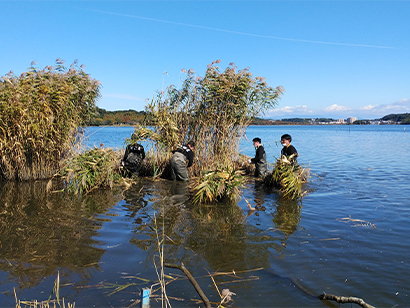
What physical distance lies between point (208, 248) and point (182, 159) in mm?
6203

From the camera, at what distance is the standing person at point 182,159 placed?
1170cm

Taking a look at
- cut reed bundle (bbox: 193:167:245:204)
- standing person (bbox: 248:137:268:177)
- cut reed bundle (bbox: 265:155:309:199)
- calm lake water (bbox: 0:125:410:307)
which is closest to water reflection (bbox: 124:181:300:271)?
calm lake water (bbox: 0:125:410:307)

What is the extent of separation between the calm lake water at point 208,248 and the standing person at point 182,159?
1958 mm

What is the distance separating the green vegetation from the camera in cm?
1041

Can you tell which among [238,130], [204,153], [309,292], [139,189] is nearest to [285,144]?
[238,130]

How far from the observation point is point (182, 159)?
1173 cm

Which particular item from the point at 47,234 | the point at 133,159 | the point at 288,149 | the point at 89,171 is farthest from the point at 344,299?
the point at 133,159

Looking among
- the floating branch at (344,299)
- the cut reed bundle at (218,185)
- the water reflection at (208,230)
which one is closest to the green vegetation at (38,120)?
the water reflection at (208,230)

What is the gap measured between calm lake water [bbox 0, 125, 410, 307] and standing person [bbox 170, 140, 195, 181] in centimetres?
196

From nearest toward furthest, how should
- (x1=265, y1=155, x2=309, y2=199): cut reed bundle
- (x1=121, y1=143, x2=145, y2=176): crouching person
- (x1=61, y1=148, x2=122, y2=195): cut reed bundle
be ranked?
1. (x1=265, y1=155, x2=309, y2=199): cut reed bundle
2. (x1=61, y1=148, x2=122, y2=195): cut reed bundle
3. (x1=121, y1=143, x2=145, y2=176): crouching person

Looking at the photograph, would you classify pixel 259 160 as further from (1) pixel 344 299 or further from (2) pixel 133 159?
(1) pixel 344 299

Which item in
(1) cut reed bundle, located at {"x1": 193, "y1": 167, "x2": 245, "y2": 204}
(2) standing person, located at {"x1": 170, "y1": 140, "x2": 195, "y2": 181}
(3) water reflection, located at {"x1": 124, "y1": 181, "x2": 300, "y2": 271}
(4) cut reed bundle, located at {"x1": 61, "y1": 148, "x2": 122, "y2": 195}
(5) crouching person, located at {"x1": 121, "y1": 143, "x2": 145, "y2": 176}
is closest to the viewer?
(3) water reflection, located at {"x1": 124, "y1": 181, "x2": 300, "y2": 271}

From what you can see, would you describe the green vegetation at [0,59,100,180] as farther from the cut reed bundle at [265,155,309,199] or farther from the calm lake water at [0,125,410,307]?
the cut reed bundle at [265,155,309,199]

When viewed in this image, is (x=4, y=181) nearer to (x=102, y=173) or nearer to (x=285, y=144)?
(x=102, y=173)
